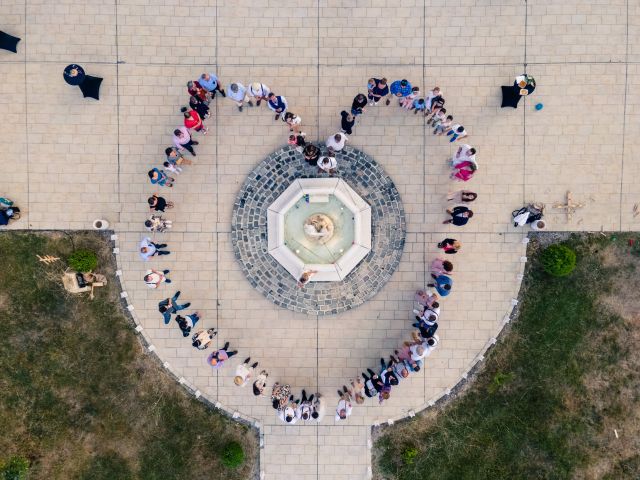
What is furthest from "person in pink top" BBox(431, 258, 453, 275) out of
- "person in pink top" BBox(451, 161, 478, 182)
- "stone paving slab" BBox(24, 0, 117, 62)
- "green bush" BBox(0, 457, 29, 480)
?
"green bush" BBox(0, 457, 29, 480)

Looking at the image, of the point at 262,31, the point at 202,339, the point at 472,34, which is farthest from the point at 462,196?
the point at 202,339

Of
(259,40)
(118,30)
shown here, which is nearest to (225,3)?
(259,40)

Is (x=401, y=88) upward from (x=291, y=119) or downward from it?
upward

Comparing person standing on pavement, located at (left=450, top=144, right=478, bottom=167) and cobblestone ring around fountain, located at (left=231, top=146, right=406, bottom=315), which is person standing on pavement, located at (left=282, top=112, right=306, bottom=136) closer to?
cobblestone ring around fountain, located at (left=231, top=146, right=406, bottom=315)

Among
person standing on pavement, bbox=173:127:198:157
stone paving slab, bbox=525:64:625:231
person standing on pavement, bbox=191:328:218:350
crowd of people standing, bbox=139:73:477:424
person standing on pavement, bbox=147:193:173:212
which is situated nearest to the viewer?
person standing on pavement, bbox=173:127:198:157

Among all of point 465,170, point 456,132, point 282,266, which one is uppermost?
point 456,132

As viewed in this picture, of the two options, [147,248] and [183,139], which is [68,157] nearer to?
[147,248]

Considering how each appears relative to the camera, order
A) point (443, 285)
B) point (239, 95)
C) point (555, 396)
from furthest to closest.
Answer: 1. point (555, 396)
2. point (443, 285)
3. point (239, 95)
